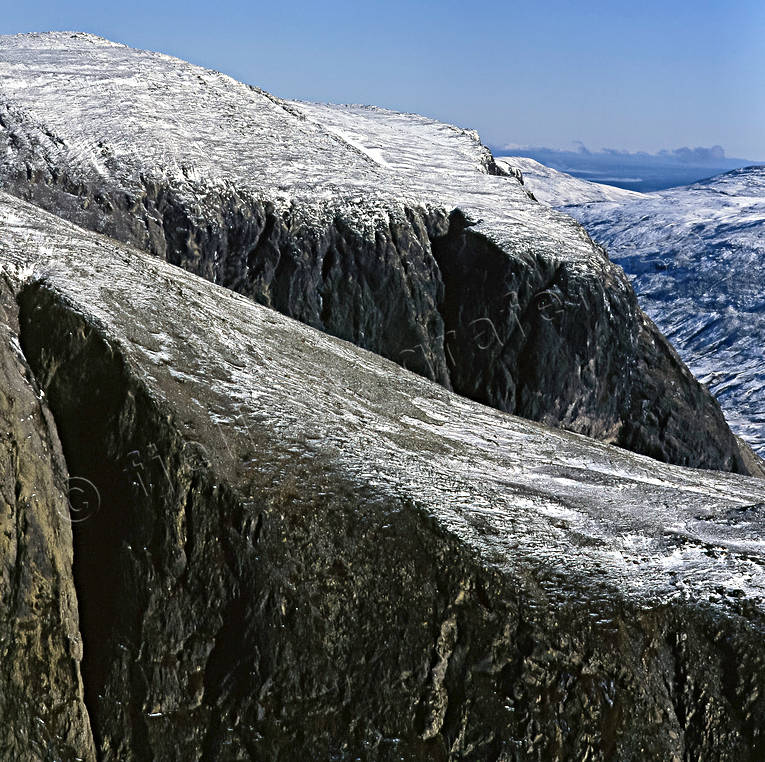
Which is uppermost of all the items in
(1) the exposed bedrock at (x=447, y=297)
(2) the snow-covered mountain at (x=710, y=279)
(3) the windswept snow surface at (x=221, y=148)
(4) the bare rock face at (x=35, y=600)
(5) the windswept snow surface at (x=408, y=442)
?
(2) the snow-covered mountain at (x=710, y=279)

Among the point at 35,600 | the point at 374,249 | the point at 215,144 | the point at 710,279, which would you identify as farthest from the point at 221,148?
the point at 710,279

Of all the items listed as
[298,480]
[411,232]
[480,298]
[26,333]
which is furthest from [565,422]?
[26,333]

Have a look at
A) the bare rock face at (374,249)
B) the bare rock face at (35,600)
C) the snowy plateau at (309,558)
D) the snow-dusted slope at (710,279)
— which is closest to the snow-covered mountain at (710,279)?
the snow-dusted slope at (710,279)

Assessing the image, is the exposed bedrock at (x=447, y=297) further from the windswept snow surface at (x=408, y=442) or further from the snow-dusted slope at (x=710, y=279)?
the snow-dusted slope at (x=710, y=279)

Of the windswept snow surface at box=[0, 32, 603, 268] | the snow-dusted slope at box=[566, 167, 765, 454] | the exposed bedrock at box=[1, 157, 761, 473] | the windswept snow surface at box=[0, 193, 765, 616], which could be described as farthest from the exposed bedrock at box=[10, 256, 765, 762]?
the snow-dusted slope at box=[566, 167, 765, 454]

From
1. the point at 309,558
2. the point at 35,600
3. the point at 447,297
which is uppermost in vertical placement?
the point at 447,297

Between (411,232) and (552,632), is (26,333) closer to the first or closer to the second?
(552,632)

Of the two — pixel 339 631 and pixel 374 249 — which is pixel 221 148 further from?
pixel 339 631
